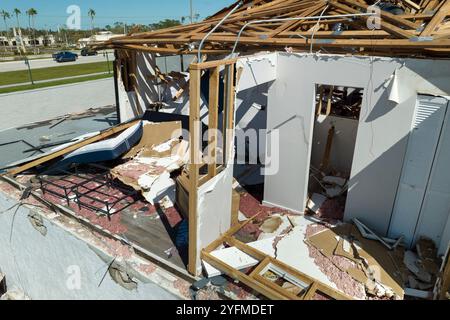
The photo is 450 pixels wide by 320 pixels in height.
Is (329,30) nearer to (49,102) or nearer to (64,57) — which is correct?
(49,102)

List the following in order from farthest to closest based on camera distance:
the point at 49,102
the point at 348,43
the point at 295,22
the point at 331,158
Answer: the point at 49,102 < the point at 331,158 < the point at 295,22 < the point at 348,43

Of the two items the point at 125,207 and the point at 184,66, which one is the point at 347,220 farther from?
the point at 184,66

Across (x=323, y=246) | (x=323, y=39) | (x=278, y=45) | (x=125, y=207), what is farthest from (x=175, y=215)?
(x=323, y=39)

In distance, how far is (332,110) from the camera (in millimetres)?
10430

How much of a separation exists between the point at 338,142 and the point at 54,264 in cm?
766

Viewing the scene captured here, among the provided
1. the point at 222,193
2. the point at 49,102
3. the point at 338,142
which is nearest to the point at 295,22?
the point at 338,142

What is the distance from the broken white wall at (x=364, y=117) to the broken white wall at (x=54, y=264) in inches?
143

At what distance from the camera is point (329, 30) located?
292 inches

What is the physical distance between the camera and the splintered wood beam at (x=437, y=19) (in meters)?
5.57

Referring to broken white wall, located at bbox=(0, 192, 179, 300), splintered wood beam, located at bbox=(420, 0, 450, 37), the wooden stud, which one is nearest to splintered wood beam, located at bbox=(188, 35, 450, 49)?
splintered wood beam, located at bbox=(420, 0, 450, 37)

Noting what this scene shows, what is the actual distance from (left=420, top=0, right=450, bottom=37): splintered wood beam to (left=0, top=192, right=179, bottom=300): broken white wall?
6.13 metres
